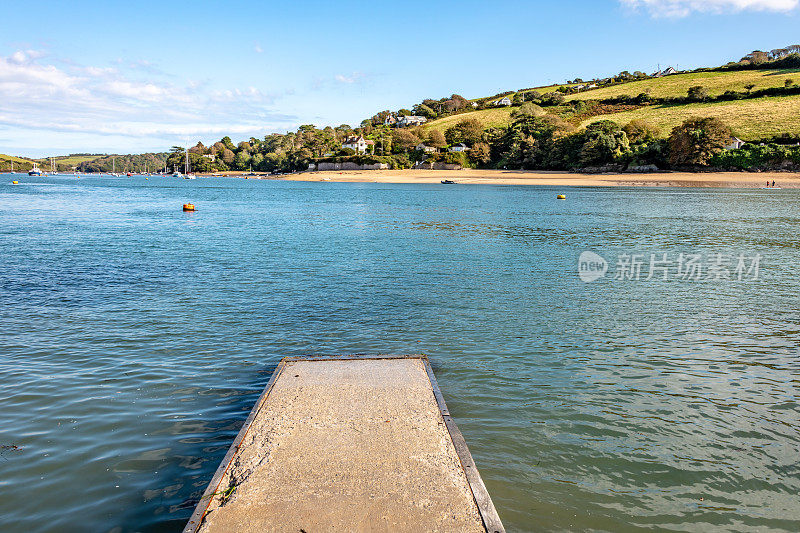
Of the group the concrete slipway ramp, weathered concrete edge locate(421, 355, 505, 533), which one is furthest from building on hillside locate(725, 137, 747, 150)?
weathered concrete edge locate(421, 355, 505, 533)

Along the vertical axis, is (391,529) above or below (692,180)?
below

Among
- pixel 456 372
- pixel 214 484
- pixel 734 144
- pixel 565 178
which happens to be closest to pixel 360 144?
pixel 565 178

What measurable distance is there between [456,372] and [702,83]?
17412 centimetres

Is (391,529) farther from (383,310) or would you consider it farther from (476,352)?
(383,310)

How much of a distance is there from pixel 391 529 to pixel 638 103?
563 ft

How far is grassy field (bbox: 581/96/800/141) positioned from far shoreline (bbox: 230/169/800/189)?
1342 centimetres

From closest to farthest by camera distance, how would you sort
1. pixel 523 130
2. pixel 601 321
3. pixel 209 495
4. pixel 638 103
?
pixel 209 495, pixel 601 321, pixel 523 130, pixel 638 103

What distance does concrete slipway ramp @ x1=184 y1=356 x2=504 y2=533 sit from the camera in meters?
5.01

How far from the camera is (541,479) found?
671 cm

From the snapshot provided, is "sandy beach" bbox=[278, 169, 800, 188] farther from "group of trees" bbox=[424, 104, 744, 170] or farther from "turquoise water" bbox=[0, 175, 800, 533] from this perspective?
"turquoise water" bbox=[0, 175, 800, 533]

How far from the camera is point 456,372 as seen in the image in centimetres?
1022

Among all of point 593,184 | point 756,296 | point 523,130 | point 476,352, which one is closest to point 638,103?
point 523,130

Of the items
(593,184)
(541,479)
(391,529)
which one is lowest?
(541,479)

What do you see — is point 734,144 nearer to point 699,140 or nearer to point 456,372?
point 699,140
